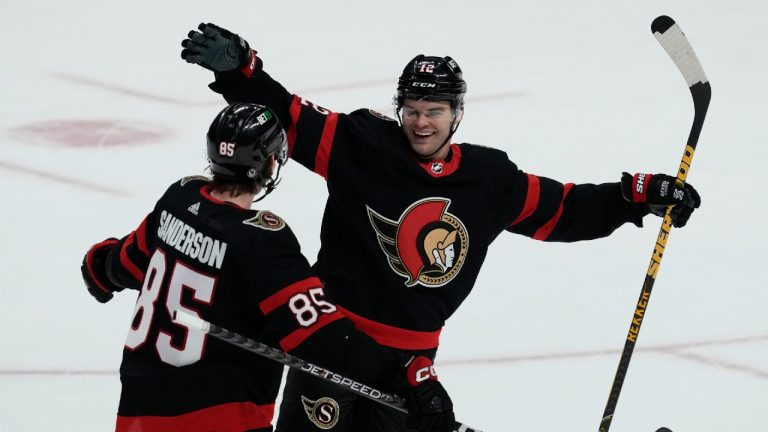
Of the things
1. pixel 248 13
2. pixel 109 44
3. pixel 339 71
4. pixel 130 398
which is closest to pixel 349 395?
pixel 130 398

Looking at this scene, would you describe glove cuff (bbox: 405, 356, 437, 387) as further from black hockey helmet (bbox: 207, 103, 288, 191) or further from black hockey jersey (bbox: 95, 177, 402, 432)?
black hockey helmet (bbox: 207, 103, 288, 191)

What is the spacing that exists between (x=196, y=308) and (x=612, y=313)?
2.52 m

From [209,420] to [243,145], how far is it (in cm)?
56

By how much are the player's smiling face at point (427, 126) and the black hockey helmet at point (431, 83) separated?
0.06 feet

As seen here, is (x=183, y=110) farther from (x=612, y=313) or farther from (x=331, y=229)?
(x=331, y=229)

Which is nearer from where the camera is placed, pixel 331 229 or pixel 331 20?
pixel 331 229

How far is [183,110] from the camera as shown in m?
7.04

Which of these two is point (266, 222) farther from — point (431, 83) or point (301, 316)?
point (431, 83)

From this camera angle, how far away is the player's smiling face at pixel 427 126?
315 cm

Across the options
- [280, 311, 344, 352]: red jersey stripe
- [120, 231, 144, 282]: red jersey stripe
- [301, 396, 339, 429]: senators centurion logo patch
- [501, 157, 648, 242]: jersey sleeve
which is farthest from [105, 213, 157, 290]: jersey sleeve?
[501, 157, 648, 242]: jersey sleeve

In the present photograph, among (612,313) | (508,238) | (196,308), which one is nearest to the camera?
(196,308)

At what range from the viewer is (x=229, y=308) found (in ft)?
8.59

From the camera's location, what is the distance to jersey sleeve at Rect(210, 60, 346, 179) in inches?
127

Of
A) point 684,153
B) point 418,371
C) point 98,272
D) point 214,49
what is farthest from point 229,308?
Answer: point 684,153
